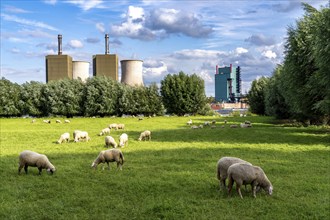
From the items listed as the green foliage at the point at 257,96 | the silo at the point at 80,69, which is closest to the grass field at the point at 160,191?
the green foliage at the point at 257,96

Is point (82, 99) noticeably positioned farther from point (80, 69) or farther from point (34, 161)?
point (34, 161)

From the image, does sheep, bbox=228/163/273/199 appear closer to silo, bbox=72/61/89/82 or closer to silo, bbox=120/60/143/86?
silo, bbox=120/60/143/86

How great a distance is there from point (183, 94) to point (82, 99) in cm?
2471

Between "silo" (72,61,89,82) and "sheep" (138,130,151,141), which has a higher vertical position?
"silo" (72,61,89,82)

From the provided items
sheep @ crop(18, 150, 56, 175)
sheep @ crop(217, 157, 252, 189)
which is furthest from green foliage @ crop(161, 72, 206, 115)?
sheep @ crop(217, 157, 252, 189)

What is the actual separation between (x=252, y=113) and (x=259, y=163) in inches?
3207

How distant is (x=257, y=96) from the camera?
8912cm

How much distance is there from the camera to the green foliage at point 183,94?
86.9 metres

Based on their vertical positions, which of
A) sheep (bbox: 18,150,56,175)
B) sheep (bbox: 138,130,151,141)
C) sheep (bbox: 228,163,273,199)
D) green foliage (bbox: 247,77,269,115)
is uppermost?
green foliage (bbox: 247,77,269,115)

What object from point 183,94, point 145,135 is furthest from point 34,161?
point 183,94

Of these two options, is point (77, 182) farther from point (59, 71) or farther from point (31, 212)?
point (59, 71)

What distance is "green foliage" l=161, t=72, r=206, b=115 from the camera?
86.9 meters

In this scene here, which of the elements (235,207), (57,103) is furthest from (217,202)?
(57,103)

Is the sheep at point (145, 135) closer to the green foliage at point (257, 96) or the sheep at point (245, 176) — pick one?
the sheep at point (245, 176)
